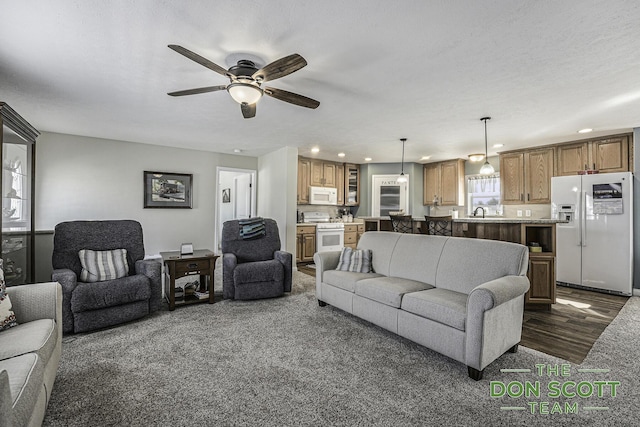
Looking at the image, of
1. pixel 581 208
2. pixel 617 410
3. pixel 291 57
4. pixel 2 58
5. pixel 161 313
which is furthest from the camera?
pixel 581 208

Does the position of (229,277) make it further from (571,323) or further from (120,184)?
(571,323)

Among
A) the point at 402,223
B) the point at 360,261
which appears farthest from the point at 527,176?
the point at 360,261

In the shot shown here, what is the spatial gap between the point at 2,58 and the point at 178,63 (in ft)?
4.50

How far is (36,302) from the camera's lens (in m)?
1.89

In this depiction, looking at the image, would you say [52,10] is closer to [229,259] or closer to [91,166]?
[229,259]

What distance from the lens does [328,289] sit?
3.41 metres

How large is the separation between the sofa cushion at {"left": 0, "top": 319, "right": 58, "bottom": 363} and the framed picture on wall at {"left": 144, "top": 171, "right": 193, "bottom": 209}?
155 inches

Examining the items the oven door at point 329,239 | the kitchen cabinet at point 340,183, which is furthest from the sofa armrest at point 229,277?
the kitchen cabinet at point 340,183

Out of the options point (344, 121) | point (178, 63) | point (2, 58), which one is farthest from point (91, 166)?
point (344, 121)

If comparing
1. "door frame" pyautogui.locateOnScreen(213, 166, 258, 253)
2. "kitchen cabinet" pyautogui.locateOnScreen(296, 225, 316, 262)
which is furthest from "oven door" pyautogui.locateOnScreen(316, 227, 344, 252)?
"door frame" pyautogui.locateOnScreen(213, 166, 258, 253)

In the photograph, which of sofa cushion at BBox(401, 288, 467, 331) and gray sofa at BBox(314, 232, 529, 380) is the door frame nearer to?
gray sofa at BBox(314, 232, 529, 380)

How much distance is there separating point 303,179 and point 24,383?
5558 mm

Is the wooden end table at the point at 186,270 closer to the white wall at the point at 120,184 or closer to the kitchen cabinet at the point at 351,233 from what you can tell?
the white wall at the point at 120,184

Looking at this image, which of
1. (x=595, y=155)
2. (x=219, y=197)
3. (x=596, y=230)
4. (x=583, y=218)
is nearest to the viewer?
(x=596, y=230)
